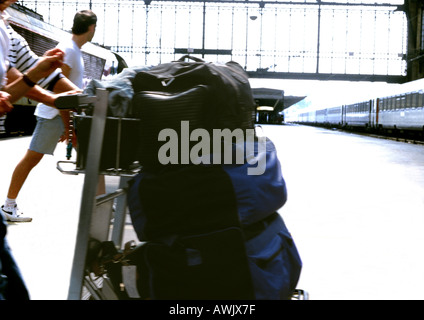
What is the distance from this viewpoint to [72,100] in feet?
7.22

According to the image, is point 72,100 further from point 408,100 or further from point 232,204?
point 408,100

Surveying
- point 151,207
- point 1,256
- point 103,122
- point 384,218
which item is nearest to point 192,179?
→ point 151,207

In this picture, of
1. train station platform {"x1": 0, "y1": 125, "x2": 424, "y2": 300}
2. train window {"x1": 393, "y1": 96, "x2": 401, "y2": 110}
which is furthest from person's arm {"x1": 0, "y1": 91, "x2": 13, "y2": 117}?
train window {"x1": 393, "y1": 96, "x2": 401, "y2": 110}

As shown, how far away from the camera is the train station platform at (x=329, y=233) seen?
129 inches

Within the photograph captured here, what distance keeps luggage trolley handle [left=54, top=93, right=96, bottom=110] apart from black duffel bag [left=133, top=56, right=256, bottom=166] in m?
0.19

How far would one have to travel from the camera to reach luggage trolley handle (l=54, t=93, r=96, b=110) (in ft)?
7.18

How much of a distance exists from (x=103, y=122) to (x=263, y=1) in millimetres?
45872

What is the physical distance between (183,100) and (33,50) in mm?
14706

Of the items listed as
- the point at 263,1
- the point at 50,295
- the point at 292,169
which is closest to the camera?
the point at 50,295

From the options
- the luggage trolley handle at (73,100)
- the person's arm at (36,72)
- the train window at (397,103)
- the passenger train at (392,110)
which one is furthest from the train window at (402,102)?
the person's arm at (36,72)

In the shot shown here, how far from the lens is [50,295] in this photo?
2969 mm

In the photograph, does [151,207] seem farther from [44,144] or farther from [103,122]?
[44,144]

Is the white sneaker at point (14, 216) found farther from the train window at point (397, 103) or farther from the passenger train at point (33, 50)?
the train window at point (397, 103)

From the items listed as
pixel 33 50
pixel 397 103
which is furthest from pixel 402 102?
pixel 33 50
